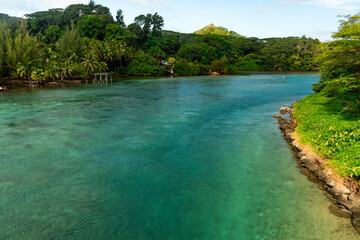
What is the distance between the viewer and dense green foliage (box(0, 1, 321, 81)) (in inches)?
2175

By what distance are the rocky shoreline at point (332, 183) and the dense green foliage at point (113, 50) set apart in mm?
20178

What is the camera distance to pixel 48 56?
59.0 meters

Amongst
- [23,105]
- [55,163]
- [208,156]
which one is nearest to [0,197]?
[55,163]

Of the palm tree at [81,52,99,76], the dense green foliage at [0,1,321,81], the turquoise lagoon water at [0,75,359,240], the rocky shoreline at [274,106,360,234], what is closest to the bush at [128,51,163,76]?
the dense green foliage at [0,1,321,81]

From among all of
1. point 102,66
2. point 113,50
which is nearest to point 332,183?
point 102,66

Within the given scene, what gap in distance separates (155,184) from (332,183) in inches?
325

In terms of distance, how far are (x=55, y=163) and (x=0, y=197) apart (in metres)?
3.78

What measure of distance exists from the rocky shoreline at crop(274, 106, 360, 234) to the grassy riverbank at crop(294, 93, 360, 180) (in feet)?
1.18

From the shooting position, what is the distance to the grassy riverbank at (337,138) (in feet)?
39.6

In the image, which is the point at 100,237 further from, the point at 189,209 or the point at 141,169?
the point at 141,169

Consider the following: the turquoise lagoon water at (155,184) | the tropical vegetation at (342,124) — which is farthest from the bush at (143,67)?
the tropical vegetation at (342,124)

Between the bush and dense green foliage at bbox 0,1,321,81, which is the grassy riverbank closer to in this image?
dense green foliage at bbox 0,1,321,81

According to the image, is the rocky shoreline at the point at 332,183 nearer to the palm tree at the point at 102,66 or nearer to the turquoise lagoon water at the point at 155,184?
the turquoise lagoon water at the point at 155,184

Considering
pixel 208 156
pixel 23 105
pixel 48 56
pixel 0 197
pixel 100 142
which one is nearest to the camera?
pixel 0 197
